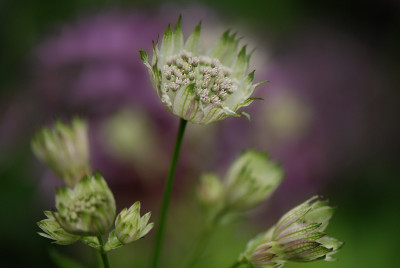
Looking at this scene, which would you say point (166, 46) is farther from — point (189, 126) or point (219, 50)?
point (189, 126)

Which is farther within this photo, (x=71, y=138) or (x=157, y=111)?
(x=157, y=111)

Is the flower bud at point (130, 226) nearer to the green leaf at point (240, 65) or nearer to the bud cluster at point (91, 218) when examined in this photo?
the bud cluster at point (91, 218)

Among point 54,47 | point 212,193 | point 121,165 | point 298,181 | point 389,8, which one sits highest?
point 389,8

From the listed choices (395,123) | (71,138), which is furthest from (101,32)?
(395,123)

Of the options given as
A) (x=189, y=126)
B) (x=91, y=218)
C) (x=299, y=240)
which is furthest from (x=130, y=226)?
(x=189, y=126)

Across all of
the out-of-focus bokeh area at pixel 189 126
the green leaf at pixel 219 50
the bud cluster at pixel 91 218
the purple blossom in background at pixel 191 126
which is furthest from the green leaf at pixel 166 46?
the purple blossom in background at pixel 191 126

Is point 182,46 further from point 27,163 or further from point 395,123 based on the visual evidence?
point 395,123
